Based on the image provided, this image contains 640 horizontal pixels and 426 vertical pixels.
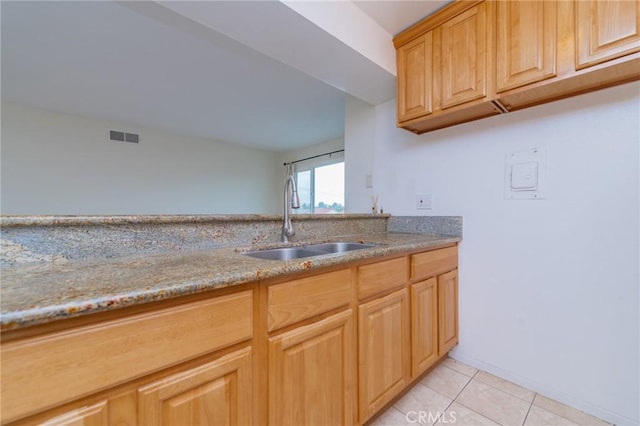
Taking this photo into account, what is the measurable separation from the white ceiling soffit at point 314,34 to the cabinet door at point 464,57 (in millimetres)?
356

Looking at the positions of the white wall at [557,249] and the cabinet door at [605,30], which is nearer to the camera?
the cabinet door at [605,30]

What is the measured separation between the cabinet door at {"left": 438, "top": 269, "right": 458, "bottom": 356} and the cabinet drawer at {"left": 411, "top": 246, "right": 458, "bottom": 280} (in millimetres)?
55

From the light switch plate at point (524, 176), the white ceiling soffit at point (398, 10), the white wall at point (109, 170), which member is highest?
the white ceiling soffit at point (398, 10)

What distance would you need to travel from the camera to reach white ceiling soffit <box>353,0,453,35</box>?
60.8 inches

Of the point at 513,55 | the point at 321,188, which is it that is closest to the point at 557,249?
the point at 513,55

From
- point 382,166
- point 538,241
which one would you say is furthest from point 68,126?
point 538,241

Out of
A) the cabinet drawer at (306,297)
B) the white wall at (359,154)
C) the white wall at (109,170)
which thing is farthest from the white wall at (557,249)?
the white wall at (109,170)

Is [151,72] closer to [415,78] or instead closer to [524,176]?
[415,78]

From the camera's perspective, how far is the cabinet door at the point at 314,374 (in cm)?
85

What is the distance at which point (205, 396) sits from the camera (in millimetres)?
702

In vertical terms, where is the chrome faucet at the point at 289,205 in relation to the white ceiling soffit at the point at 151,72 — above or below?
below

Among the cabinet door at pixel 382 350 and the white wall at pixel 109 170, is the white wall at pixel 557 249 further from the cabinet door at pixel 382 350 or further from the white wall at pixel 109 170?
the white wall at pixel 109 170

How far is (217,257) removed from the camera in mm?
1023

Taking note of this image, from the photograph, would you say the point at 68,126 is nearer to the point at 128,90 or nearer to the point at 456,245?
the point at 128,90
